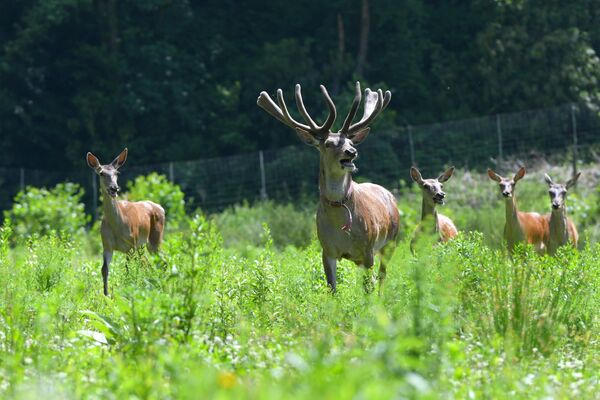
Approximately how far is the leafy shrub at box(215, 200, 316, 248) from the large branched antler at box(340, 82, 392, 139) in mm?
7815

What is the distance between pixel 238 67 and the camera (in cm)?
3181

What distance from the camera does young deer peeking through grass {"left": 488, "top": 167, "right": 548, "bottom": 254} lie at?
15.2 metres

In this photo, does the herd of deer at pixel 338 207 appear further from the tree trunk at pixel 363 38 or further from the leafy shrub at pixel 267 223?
the tree trunk at pixel 363 38

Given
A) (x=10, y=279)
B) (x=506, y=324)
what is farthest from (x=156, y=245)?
(x=506, y=324)

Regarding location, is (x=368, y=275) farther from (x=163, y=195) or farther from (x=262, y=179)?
(x=262, y=179)

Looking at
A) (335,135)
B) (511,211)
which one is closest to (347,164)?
(335,135)

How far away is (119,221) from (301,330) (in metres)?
6.73

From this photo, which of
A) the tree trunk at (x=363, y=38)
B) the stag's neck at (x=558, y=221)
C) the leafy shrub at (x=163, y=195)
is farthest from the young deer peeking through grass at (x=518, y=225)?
the tree trunk at (x=363, y=38)

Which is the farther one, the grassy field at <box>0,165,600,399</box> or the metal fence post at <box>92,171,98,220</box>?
the metal fence post at <box>92,171,98,220</box>

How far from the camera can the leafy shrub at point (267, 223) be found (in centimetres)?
2111

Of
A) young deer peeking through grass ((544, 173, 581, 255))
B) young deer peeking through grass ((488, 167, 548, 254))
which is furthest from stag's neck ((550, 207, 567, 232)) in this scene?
young deer peeking through grass ((488, 167, 548, 254))

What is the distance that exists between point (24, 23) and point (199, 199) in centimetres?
812

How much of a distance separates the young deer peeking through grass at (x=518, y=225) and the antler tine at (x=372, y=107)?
3.65 metres

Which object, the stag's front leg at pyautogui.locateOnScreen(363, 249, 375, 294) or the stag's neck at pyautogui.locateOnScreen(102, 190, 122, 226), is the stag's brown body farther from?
the stag's neck at pyautogui.locateOnScreen(102, 190, 122, 226)
